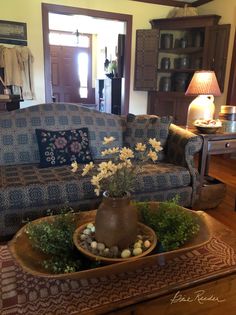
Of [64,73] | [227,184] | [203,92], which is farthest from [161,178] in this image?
[64,73]

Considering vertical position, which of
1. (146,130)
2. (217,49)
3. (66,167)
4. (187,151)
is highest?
(217,49)

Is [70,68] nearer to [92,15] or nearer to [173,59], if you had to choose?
[92,15]

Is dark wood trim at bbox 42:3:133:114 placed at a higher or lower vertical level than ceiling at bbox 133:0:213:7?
lower

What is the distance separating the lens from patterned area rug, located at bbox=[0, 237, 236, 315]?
954 millimetres

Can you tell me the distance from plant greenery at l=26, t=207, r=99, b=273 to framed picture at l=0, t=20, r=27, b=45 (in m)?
3.53

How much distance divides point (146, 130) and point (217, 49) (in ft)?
7.74

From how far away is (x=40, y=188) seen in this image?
1.93 m

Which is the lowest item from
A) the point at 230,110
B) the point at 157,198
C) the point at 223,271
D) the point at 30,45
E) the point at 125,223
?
the point at 157,198

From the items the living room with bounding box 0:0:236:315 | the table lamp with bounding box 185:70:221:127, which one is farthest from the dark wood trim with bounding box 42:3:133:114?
the table lamp with bounding box 185:70:221:127

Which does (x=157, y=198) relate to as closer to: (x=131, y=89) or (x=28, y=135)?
(x=28, y=135)

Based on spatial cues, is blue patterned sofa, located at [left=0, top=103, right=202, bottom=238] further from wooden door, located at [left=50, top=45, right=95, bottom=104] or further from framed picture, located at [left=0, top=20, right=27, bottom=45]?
wooden door, located at [left=50, top=45, right=95, bottom=104]

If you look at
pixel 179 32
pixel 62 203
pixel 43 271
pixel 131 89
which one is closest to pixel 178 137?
pixel 62 203

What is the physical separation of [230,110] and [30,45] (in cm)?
298

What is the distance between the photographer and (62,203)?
1.98m
